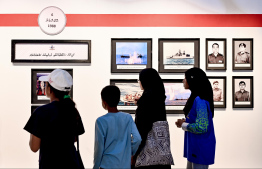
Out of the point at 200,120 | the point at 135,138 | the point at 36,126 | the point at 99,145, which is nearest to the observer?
the point at 36,126

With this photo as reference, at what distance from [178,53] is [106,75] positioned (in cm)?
105

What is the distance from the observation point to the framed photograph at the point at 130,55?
13.3 ft

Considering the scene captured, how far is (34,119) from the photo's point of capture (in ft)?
6.18

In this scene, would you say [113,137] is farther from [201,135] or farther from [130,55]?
[130,55]

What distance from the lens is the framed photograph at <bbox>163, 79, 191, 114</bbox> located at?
405cm

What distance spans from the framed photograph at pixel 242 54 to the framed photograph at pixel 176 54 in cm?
53

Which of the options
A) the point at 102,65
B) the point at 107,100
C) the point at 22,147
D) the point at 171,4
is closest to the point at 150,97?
the point at 107,100

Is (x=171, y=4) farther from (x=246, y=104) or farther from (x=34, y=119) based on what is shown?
(x=34, y=119)

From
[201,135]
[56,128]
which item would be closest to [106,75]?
[201,135]

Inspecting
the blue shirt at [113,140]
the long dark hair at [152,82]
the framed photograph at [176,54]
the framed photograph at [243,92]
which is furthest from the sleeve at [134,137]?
the framed photograph at [243,92]

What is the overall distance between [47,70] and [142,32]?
1.42 metres

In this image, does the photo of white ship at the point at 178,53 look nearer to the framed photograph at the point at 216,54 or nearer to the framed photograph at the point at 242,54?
the framed photograph at the point at 216,54

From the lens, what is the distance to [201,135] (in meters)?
2.61

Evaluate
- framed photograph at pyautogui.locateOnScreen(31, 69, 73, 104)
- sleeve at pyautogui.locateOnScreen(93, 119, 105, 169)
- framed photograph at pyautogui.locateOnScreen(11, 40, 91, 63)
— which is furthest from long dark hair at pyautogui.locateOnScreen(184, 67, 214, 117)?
framed photograph at pyautogui.locateOnScreen(31, 69, 73, 104)
